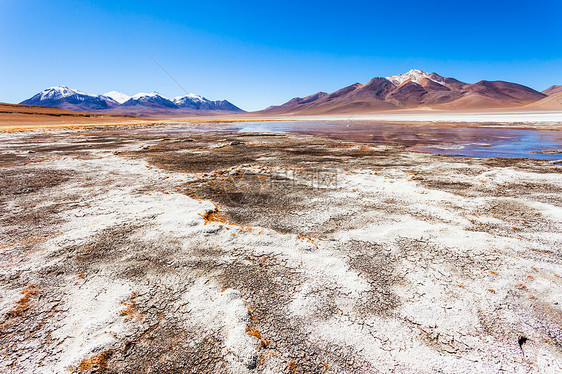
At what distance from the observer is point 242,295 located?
313 centimetres

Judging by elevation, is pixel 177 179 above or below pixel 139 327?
above

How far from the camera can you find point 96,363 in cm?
225

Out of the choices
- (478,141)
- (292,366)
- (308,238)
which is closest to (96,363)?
(292,366)

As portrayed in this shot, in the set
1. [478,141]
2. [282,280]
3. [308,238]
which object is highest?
[478,141]

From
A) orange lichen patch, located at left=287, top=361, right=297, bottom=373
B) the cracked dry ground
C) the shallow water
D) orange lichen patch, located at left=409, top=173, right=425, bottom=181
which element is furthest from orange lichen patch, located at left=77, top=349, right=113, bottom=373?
the shallow water

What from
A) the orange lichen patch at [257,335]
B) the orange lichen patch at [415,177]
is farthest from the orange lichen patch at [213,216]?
the orange lichen patch at [415,177]

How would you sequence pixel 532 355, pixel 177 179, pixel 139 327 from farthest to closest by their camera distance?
pixel 177 179
pixel 139 327
pixel 532 355

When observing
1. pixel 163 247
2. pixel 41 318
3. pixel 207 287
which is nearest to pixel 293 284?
pixel 207 287

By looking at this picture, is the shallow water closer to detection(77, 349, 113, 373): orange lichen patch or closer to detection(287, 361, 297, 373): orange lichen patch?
detection(287, 361, 297, 373): orange lichen patch

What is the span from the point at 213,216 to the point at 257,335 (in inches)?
131

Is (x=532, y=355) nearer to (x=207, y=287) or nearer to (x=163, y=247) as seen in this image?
(x=207, y=287)

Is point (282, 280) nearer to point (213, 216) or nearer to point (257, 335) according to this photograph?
point (257, 335)

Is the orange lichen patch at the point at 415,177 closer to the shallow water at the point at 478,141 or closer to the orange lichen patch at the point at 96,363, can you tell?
the shallow water at the point at 478,141

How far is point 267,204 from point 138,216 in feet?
9.95
